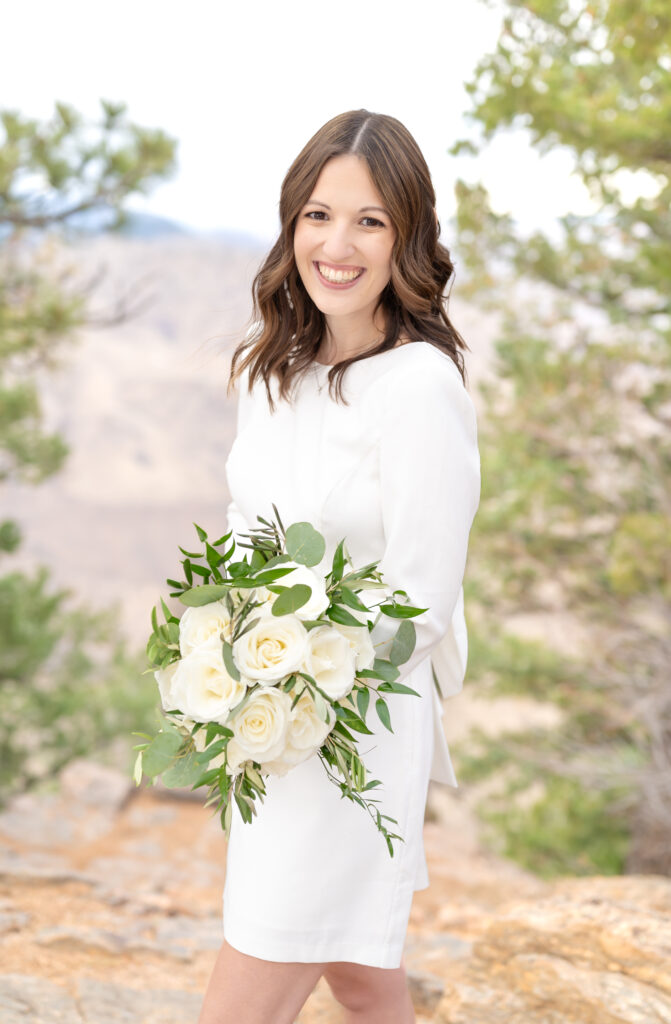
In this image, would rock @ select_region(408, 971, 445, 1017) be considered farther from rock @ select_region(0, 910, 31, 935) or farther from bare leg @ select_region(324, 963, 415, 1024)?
rock @ select_region(0, 910, 31, 935)

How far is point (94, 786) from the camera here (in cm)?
750

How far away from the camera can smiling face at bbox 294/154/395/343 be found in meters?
1.83

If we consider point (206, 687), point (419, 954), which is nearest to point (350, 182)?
point (206, 687)

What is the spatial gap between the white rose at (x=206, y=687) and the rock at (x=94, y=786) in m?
6.32

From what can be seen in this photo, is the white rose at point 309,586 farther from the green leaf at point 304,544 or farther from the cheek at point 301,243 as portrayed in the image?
the cheek at point 301,243

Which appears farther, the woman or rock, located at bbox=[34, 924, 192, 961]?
rock, located at bbox=[34, 924, 192, 961]

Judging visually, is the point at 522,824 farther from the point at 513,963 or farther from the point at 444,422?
the point at 444,422

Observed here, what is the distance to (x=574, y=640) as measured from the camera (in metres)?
7.85

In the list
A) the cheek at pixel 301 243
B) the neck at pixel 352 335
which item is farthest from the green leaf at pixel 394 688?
the cheek at pixel 301 243

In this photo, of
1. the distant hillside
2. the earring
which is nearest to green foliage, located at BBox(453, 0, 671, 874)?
the earring

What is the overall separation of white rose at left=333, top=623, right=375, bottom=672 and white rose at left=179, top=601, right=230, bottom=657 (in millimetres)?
174

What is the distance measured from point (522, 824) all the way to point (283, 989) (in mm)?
7247

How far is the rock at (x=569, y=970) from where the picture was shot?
2383 mm

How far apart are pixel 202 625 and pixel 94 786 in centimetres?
659
